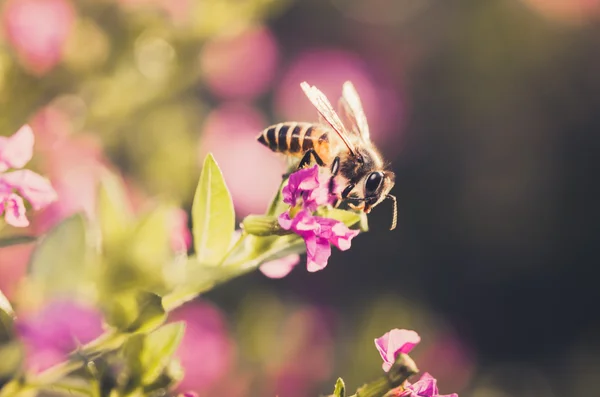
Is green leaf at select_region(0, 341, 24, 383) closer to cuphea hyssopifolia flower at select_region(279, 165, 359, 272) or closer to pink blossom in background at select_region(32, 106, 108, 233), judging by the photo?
cuphea hyssopifolia flower at select_region(279, 165, 359, 272)

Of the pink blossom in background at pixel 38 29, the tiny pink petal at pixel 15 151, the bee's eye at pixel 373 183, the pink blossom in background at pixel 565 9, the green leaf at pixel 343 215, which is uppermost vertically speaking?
the pink blossom in background at pixel 565 9

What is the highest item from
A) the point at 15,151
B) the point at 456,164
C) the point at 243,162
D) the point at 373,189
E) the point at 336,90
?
the point at 15,151

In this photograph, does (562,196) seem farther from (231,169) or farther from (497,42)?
(231,169)

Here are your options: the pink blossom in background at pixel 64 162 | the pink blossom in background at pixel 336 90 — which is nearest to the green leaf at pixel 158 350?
the pink blossom in background at pixel 64 162

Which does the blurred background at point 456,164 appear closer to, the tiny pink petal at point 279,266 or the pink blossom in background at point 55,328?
the tiny pink petal at point 279,266

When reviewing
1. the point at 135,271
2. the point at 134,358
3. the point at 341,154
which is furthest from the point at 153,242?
the point at 341,154

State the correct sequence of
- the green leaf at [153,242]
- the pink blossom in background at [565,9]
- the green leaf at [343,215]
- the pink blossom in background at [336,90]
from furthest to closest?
the pink blossom in background at [565,9] → the pink blossom in background at [336,90] → the green leaf at [343,215] → the green leaf at [153,242]

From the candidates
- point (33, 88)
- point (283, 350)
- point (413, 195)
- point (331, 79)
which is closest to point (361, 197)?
point (33, 88)

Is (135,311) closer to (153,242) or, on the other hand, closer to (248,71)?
(153,242)
